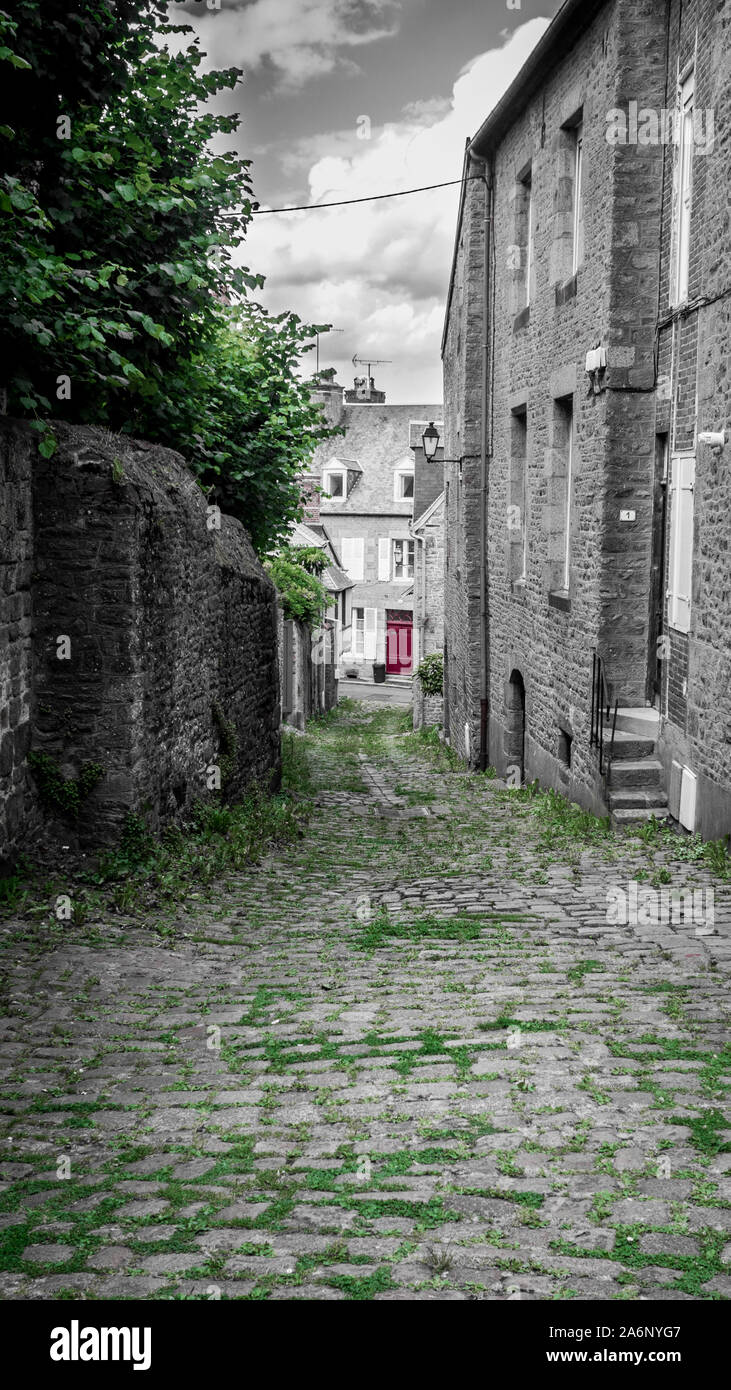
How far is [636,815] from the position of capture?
9930 mm

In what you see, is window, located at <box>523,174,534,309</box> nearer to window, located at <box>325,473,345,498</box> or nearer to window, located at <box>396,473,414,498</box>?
window, located at <box>396,473,414,498</box>

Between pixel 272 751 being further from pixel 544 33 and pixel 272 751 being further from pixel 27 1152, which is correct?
pixel 27 1152

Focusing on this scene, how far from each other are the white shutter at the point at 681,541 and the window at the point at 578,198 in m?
3.59

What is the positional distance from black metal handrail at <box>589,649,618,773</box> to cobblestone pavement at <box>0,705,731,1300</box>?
2348 mm

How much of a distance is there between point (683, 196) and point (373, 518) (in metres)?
42.3

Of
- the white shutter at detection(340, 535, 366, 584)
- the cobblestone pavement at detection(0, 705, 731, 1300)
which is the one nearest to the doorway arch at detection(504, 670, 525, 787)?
the cobblestone pavement at detection(0, 705, 731, 1300)

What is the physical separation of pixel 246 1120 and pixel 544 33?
11442 millimetres

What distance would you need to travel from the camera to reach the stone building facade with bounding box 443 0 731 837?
8.83 metres

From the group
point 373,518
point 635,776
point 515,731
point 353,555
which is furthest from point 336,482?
point 635,776

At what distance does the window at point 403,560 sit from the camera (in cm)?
5162

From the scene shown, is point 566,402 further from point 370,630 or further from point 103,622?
point 370,630

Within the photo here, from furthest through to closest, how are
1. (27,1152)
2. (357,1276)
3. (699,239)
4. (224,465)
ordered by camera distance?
1. (224,465)
2. (699,239)
3. (27,1152)
4. (357,1276)

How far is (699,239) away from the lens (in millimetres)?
9047
